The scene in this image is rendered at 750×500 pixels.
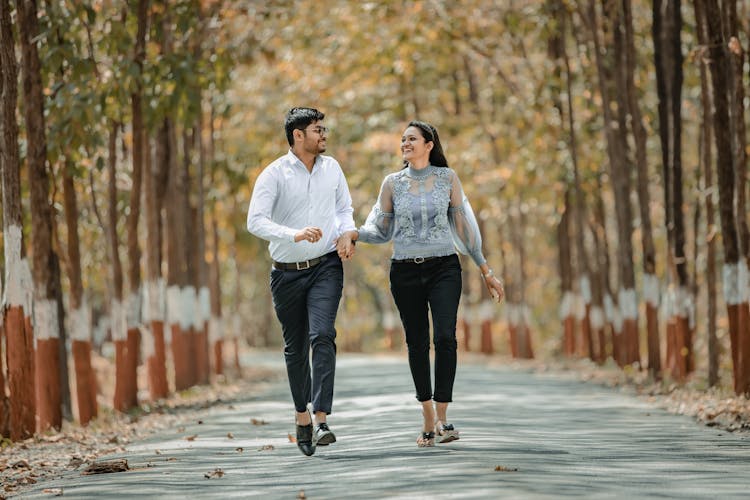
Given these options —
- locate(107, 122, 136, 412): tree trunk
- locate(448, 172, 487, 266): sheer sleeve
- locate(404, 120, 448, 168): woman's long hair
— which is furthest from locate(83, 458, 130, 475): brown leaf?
locate(107, 122, 136, 412): tree trunk

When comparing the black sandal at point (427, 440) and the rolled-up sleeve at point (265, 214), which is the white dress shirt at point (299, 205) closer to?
the rolled-up sleeve at point (265, 214)

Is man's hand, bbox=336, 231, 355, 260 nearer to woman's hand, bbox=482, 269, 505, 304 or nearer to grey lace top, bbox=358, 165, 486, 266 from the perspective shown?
grey lace top, bbox=358, 165, 486, 266

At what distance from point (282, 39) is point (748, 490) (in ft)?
77.5

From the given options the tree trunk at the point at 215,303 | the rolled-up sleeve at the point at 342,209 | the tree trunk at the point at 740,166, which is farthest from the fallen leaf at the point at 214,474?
the tree trunk at the point at 215,303

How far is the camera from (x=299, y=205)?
35.5 ft

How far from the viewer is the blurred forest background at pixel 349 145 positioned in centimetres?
1653

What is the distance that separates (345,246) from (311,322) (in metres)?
0.64

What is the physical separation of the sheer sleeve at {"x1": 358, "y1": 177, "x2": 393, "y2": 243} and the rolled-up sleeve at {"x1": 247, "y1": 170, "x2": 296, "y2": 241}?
763 mm

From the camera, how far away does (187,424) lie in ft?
54.5

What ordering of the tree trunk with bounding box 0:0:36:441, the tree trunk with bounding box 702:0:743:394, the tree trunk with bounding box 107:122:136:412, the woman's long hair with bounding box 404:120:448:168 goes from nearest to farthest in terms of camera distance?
1. the woman's long hair with bounding box 404:120:448:168
2. the tree trunk with bounding box 0:0:36:441
3. the tree trunk with bounding box 702:0:743:394
4. the tree trunk with bounding box 107:122:136:412

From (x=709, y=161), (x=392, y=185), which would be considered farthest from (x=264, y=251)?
(x=392, y=185)

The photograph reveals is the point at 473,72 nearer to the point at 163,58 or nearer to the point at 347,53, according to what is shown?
the point at 347,53

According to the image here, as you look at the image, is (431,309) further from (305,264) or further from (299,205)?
(299,205)

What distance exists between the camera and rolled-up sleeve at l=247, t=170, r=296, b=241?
34.2 ft
